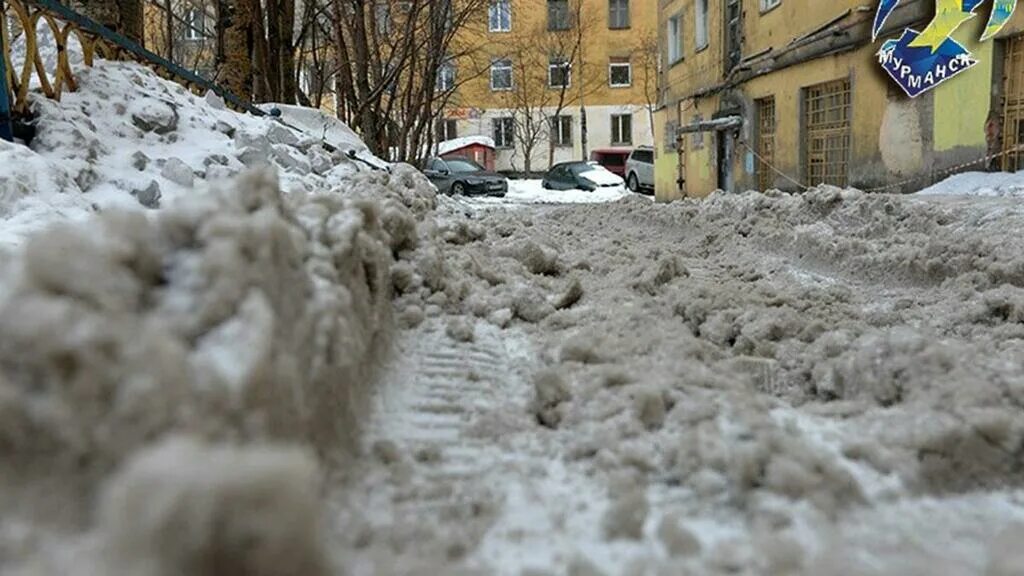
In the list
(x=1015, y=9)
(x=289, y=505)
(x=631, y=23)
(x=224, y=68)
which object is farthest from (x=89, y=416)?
(x=631, y=23)

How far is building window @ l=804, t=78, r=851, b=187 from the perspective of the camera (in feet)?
39.9

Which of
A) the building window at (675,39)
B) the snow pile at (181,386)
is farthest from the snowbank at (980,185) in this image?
the building window at (675,39)

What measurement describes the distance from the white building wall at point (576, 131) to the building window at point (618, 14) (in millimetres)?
3615

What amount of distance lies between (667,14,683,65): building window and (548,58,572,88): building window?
14.5 metres

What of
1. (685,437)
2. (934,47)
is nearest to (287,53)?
(934,47)

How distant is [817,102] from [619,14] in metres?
24.9

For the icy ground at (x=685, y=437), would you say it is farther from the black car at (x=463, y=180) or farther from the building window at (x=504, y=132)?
the building window at (x=504, y=132)

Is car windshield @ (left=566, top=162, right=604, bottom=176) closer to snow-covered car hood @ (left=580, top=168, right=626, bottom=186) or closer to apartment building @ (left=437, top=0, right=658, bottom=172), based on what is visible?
snow-covered car hood @ (left=580, top=168, right=626, bottom=186)

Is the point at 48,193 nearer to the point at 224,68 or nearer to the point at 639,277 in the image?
the point at 639,277

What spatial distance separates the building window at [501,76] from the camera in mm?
36156

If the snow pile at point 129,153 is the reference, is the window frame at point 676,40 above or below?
above

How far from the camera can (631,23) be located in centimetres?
3616

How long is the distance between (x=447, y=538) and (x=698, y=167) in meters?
18.2

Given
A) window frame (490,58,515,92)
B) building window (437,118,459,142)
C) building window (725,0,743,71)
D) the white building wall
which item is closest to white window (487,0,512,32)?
window frame (490,58,515,92)
